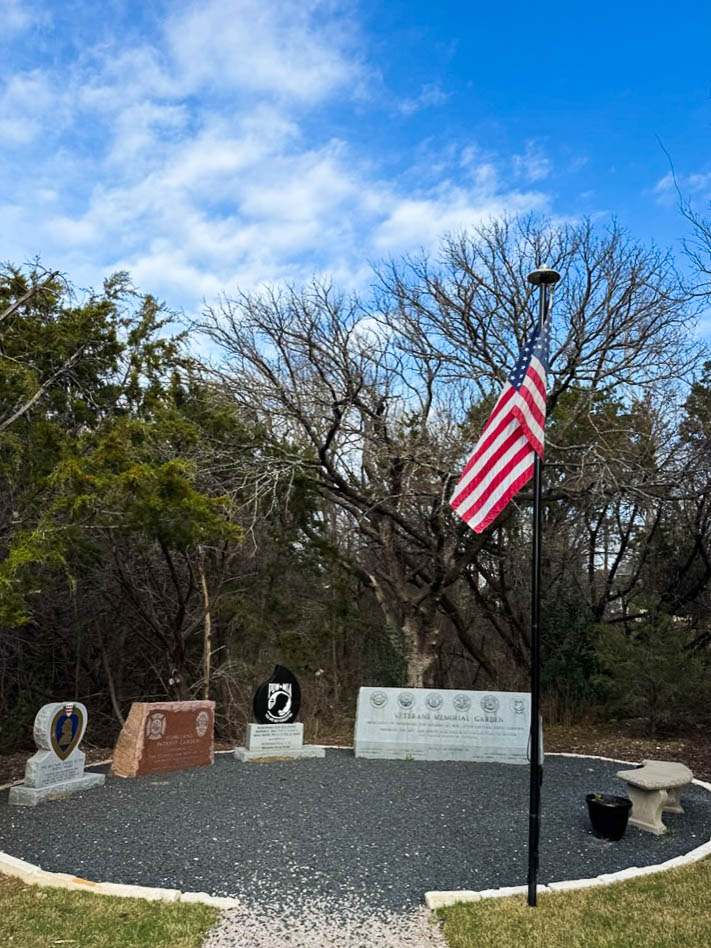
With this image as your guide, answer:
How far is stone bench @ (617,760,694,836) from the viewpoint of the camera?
6.38m

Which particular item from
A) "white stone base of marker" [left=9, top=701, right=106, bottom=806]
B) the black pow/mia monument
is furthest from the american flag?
the black pow/mia monument

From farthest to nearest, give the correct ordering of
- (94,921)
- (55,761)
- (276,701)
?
(276,701) < (55,761) < (94,921)

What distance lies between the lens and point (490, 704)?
33.0 ft

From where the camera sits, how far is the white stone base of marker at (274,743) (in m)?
9.67

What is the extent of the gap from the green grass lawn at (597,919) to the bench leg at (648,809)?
1.25m

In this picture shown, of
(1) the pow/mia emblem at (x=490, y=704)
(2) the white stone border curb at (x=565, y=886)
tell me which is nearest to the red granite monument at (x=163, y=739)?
(1) the pow/mia emblem at (x=490, y=704)

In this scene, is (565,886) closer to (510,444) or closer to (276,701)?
(510,444)

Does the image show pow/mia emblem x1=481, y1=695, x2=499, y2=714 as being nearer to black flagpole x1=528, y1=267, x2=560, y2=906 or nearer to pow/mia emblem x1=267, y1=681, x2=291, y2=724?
pow/mia emblem x1=267, y1=681, x2=291, y2=724

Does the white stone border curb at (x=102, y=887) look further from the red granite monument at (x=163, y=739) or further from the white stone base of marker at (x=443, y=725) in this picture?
the white stone base of marker at (x=443, y=725)

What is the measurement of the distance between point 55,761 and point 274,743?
9.75 ft

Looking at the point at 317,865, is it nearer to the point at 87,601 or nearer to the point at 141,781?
the point at 141,781

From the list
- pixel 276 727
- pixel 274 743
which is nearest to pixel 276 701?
pixel 276 727

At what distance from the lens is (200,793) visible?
764 cm

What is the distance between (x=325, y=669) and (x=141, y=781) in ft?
22.8
